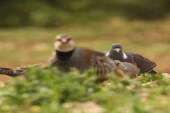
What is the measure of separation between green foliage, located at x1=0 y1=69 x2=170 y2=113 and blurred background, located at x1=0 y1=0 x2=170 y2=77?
53.8 ft

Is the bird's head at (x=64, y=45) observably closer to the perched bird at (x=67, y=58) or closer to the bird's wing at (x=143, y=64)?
the perched bird at (x=67, y=58)

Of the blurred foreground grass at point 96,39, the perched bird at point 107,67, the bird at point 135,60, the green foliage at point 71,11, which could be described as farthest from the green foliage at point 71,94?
the green foliage at point 71,11

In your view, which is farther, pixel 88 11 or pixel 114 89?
pixel 88 11

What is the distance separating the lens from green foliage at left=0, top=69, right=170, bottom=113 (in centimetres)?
588

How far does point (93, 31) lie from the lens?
27.4m

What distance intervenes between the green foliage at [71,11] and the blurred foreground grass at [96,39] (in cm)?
69

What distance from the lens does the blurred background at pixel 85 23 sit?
24328 mm

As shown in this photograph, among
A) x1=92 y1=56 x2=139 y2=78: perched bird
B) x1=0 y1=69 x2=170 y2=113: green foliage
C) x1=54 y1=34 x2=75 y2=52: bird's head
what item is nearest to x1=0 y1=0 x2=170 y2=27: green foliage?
x1=92 y1=56 x2=139 y2=78: perched bird

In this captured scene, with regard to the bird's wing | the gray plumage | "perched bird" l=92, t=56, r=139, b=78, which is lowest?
the bird's wing

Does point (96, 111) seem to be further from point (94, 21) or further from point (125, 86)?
point (94, 21)

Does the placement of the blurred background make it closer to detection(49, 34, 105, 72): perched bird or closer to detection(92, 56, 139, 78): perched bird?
detection(92, 56, 139, 78): perched bird

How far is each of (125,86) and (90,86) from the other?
1.27ft

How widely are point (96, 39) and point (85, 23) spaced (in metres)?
3.69

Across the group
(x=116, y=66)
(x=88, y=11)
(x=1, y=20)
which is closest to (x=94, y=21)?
(x=88, y=11)
